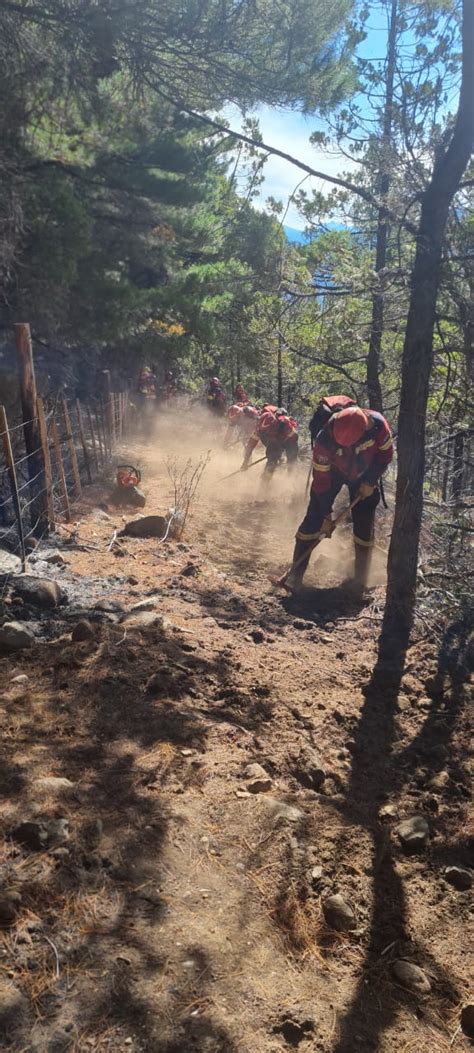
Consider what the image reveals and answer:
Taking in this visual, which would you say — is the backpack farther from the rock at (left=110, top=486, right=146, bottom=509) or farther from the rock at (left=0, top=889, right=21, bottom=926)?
the rock at (left=0, top=889, right=21, bottom=926)

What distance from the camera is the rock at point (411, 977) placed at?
2.18 meters

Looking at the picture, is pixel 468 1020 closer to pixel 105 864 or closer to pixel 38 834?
pixel 105 864

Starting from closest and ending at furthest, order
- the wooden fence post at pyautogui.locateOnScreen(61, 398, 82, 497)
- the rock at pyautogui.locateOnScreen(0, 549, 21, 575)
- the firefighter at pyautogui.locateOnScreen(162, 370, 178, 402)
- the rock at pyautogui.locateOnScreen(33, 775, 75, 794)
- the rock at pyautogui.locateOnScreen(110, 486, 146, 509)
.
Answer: the rock at pyautogui.locateOnScreen(33, 775, 75, 794)
the rock at pyautogui.locateOnScreen(0, 549, 21, 575)
the wooden fence post at pyautogui.locateOnScreen(61, 398, 82, 497)
the rock at pyautogui.locateOnScreen(110, 486, 146, 509)
the firefighter at pyautogui.locateOnScreen(162, 370, 178, 402)

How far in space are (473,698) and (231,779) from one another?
2071mm

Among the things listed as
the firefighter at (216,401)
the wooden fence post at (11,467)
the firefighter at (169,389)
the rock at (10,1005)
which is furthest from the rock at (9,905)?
the firefighter at (169,389)

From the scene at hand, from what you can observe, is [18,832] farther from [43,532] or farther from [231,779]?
[43,532]

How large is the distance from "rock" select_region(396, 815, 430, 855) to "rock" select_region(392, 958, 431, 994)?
635mm

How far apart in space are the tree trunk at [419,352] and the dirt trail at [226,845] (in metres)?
0.52

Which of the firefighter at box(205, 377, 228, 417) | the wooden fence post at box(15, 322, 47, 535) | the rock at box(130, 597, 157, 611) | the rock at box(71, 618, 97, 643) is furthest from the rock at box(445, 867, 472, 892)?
the firefighter at box(205, 377, 228, 417)

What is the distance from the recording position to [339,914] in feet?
7.85

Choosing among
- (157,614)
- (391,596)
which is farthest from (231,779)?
(391,596)

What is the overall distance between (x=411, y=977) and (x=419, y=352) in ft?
11.8

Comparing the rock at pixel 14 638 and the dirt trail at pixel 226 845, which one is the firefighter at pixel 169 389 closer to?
the dirt trail at pixel 226 845

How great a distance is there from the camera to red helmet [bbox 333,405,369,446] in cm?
599
